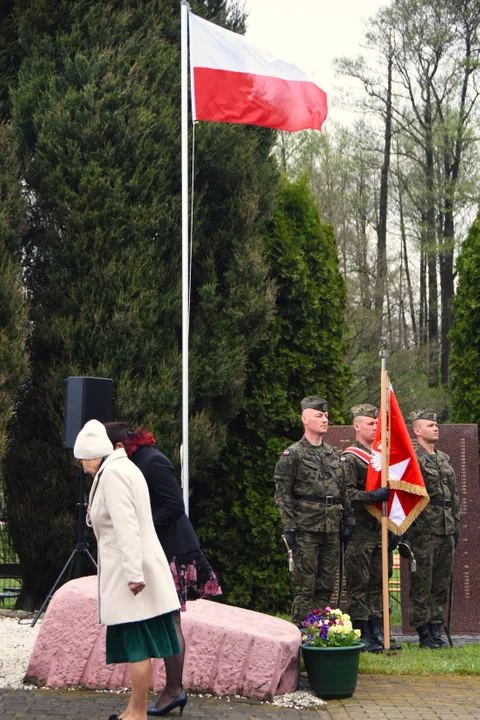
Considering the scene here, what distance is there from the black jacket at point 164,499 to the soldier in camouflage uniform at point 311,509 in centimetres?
192

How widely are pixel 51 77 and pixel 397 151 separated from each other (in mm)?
21035

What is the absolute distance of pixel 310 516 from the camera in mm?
8047

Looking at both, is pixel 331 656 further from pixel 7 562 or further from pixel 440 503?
pixel 7 562

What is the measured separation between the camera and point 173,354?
9.74 meters

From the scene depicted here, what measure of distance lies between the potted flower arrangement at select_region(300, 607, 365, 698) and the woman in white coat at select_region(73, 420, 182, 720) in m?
1.51

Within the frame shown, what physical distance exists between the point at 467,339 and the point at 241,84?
4345 mm

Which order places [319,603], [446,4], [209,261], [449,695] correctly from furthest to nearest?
1. [446,4]
2. [209,261]
3. [319,603]
4. [449,695]

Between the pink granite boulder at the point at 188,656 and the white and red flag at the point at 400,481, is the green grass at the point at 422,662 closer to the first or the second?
the white and red flag at the point at 400,481

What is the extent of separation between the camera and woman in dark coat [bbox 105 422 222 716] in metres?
5.79

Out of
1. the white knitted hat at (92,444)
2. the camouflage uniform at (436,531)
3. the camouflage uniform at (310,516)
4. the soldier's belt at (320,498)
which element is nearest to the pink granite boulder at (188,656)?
the camouflage uniform at (310,516)

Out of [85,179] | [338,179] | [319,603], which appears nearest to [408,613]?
[319,603]

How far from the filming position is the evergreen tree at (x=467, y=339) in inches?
461

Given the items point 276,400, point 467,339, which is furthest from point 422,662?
point 467,339

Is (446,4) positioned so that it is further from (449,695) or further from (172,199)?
(449,695)
